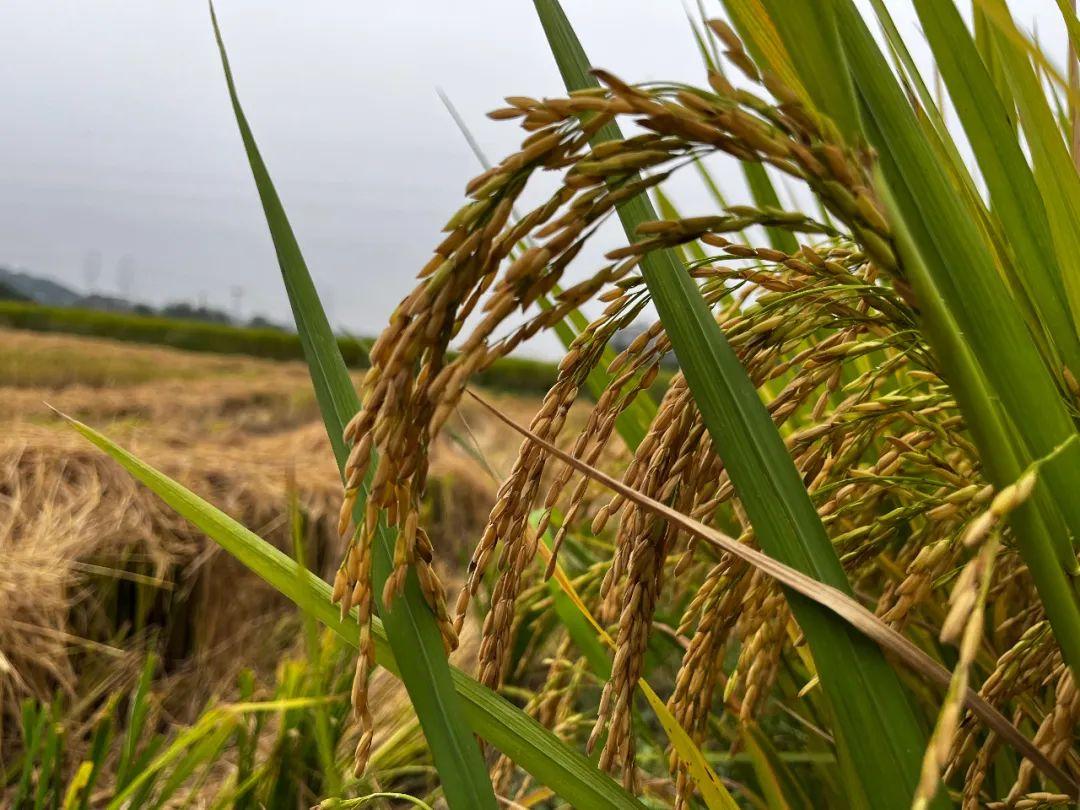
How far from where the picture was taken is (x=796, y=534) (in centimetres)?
52

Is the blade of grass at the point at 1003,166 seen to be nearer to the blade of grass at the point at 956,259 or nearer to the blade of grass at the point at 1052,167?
the blade of grass at the point at 1052,167

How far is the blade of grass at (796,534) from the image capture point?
19.5 inches

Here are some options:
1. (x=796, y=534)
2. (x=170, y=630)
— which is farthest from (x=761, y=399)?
(x=170, y=630)

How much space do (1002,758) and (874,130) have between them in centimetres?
84

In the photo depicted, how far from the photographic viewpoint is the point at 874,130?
0.52 meters

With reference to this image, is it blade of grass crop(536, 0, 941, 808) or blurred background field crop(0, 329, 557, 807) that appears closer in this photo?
blade of grass crop(536, 0, 941, 808)

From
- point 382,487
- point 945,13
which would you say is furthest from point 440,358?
point 945,13

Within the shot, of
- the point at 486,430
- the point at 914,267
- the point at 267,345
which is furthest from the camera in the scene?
the point at 267,345

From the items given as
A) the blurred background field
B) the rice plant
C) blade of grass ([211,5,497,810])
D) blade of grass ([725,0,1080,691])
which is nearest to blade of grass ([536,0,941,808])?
the rice plant

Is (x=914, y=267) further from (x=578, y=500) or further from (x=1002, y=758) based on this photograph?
(x=1002, y=758)

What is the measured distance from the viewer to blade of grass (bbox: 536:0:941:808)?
495 millimetres

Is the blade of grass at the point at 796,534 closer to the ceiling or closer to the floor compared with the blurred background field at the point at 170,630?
closer to the ceiling

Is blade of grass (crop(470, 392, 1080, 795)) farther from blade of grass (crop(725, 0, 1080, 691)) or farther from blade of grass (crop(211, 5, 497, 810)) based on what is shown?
blade of grass (crop(211, 5, 497, 810))

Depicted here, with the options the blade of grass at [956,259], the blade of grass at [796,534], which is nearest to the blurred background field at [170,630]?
the blade of grass at [796,534]
